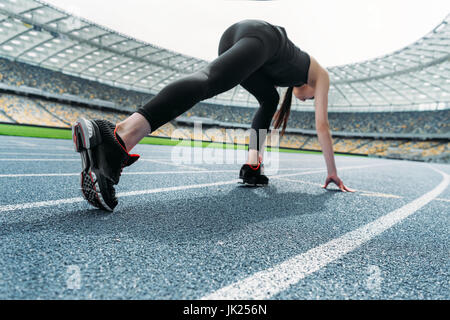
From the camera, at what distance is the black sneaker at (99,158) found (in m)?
1.24

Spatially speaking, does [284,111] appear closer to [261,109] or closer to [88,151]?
[261,109]

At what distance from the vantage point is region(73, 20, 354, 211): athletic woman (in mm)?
1269

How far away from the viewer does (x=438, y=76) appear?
2745 centimetres

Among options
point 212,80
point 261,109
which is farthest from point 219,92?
point 261,109

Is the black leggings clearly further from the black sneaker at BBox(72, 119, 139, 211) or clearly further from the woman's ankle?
the black sneaker at BBox(72, 119, 139, 211)

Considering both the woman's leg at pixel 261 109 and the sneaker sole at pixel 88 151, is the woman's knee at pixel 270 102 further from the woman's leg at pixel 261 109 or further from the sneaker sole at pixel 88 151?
the sneaker sole at pixel 88 151

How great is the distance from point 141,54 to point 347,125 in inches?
1273

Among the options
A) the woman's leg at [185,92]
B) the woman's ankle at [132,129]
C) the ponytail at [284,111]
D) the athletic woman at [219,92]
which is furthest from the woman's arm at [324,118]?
the woman's ankle at [132,129]

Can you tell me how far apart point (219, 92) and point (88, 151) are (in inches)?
33.0

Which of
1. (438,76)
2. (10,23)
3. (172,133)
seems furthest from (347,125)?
(10,23)

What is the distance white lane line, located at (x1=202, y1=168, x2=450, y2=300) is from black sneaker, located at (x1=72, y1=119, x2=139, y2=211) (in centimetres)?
86

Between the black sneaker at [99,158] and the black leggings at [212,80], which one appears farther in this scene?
the black leggings at [212,80]

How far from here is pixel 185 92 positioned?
1.45 m

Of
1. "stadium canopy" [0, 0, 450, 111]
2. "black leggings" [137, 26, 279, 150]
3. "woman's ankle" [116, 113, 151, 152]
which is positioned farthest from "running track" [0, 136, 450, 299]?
"stadium canopy" [0, 0, 450, 111]
